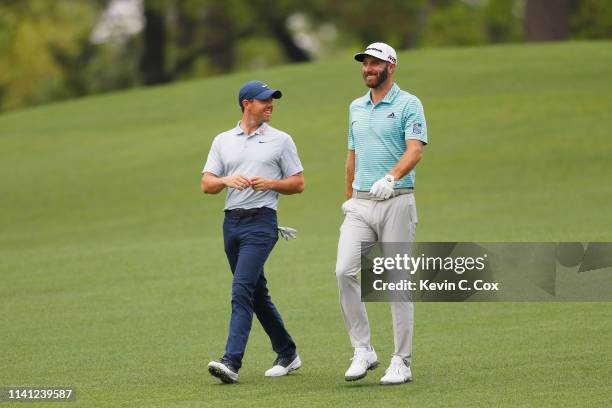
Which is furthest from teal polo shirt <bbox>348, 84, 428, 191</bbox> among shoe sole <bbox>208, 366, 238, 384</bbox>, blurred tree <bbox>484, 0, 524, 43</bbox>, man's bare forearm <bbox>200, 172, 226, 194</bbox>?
blurred tree <bbox>484, 0, 524, 43</bbox>

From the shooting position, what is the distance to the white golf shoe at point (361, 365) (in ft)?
28.8

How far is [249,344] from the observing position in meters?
11.3

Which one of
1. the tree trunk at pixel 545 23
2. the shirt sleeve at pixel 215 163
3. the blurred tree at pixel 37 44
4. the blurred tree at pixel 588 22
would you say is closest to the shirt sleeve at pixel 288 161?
the shirt sleeve at pixel 215 163

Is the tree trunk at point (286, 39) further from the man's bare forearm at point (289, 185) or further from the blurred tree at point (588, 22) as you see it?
the man's bare forearm at point (289, 185)

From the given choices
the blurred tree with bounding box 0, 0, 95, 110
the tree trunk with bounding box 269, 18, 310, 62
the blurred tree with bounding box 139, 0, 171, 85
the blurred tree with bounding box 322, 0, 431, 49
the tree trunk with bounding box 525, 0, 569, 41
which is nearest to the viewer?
the tree trunk with bounding box 525, 0, 569, 41

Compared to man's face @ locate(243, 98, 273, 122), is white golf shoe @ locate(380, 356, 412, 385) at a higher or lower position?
lower

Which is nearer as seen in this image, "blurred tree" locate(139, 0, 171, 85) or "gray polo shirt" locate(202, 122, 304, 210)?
"gray polo shirt" locate(202, 122, 304, 210)

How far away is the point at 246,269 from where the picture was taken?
30.1ft

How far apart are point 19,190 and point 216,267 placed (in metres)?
12.3

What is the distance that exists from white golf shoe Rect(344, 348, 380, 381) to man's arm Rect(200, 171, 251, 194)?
4.75 feet

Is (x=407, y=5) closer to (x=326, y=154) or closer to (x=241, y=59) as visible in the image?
(x=241, y=59)

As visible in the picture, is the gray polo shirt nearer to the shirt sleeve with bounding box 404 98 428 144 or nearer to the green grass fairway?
the shirt sleeve with bounding box 404 98 428 144

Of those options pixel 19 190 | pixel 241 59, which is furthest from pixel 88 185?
pixel 241 59

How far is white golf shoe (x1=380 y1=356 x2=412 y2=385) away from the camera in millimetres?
8773
